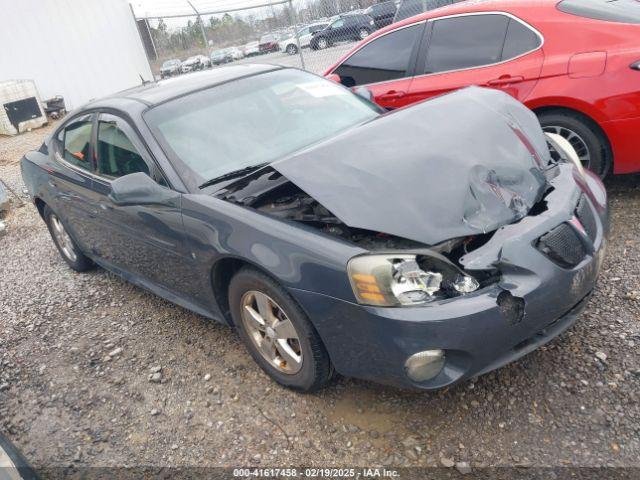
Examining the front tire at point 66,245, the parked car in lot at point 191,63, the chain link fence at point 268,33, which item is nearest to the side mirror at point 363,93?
the front tire at point 66,245

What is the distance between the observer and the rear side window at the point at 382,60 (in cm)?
459

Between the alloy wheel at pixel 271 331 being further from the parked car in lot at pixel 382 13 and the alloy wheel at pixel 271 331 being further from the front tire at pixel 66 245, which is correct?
the parked car in lot at pixel 382 13

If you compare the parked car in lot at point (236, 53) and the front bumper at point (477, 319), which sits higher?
the parked car in lot at point (236, 53)

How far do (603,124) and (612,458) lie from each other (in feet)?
8.10

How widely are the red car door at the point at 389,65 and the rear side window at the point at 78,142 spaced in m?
2.54

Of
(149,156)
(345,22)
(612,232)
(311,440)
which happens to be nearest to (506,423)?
(311,440)

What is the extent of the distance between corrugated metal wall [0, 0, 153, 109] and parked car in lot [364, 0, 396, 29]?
7.77 metres

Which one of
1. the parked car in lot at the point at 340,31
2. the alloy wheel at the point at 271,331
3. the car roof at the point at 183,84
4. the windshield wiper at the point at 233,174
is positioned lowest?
the alloy wheel at the point at 271,331

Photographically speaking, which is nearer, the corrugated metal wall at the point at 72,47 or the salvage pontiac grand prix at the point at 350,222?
the salvage pontiac grand prix at the point at 350,222

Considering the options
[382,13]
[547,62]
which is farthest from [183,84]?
[382,13]

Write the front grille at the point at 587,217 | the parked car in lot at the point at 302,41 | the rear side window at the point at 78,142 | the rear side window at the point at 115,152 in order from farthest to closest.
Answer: the parked car in lot at the point at 302,41 < the rear side window at the point at 78,142 < the rear side window at the point at 115,152 < the front grille at the point at 587,217

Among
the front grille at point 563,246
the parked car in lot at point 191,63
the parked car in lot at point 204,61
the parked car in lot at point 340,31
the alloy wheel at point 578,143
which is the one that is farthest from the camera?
the parked car in lot at point 191,63

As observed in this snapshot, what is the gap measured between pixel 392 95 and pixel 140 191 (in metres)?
2.72

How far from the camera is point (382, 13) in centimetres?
1066
